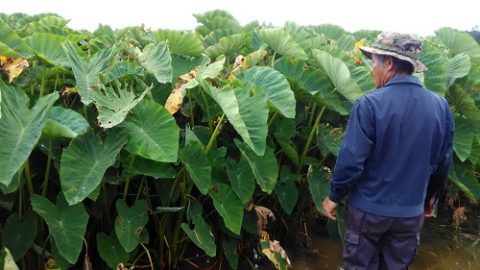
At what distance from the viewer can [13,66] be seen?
2.38m

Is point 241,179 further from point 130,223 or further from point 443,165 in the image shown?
point 443,165

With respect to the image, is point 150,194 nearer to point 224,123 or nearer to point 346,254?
point 224,123

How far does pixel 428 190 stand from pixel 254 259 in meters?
1.28

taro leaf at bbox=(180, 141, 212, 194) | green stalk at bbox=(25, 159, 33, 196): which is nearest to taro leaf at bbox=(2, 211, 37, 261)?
green stalk at bbox=(25, 159, 33, 196)

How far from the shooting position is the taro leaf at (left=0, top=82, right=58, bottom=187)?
1953mm

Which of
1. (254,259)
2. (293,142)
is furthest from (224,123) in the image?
(254,259)

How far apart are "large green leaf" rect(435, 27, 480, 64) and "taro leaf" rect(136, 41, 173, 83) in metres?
3.35

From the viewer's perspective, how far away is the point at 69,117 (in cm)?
225

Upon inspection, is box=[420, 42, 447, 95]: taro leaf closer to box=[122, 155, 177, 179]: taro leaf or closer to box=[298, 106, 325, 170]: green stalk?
box=[298, 106, 325, 170]: green stalk

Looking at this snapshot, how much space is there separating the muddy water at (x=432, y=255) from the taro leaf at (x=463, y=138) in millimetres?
735

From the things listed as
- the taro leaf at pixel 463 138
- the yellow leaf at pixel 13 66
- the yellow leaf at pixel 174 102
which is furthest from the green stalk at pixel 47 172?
the taro leaf at pixel 463 138

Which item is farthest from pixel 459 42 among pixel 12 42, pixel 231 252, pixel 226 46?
pixel 12 42

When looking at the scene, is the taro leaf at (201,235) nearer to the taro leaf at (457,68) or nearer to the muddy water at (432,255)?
the muddy water at (432,255)

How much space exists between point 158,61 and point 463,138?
249 cm
